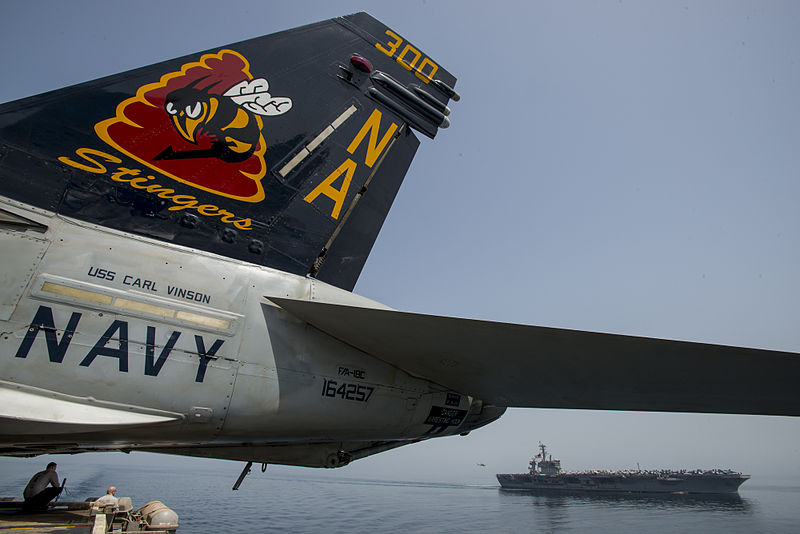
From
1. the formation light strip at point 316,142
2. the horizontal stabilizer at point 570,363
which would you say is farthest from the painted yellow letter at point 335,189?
the horizontal stabilizer at point 570,363

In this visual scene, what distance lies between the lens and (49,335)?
282 cm

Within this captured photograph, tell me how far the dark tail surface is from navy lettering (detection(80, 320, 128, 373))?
2.99ft

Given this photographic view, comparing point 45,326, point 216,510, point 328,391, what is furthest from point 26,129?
point 216,510

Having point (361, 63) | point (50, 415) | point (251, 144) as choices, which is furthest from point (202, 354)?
point (361, 63)

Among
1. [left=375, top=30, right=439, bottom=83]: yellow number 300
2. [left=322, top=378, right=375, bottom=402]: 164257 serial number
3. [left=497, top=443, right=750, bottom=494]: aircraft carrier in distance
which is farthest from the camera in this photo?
[left=497, top=443, right=750, bottom=494]: aircraft carrier in distance

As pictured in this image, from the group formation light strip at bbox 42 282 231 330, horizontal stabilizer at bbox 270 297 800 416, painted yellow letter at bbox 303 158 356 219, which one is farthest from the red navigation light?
formation light strip at bbox 42 282 231 330

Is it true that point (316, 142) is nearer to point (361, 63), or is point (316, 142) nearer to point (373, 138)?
point (373, 138)

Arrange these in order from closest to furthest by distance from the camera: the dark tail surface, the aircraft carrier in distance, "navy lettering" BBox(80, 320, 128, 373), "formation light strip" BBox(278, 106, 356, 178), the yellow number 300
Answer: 1. "navy lettering" BBox(80, 320, 128, 373)
2. the dark tail surface
3. "formation light strip" BBox(278, 106, 356, 178)
4. the yellow number 300
5. the aircraft carrier in distance

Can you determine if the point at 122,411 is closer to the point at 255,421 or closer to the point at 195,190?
the point at 255,421

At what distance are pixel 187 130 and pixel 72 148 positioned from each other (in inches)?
35.9

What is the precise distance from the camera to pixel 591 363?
3.32 metres

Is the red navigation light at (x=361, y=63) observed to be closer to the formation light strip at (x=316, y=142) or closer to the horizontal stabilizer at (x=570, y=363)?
the formation light strip at (x=316, y=142)

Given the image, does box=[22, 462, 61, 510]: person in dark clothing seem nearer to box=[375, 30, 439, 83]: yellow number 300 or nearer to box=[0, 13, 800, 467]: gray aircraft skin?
box=[0, 13, 800, 467]: gray aircraft skin

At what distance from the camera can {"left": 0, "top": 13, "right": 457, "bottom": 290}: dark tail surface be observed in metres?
3.48
